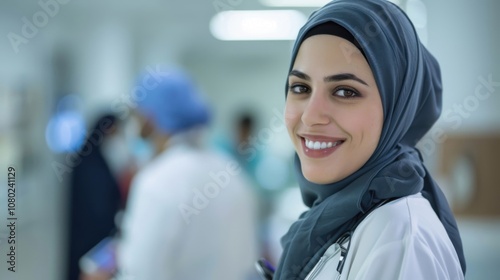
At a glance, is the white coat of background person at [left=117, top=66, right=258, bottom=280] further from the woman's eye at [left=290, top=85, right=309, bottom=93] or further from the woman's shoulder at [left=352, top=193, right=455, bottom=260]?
the woman's shoulder at [left=352, top=193, right=455, bottom=260]

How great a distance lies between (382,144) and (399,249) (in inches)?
8.2

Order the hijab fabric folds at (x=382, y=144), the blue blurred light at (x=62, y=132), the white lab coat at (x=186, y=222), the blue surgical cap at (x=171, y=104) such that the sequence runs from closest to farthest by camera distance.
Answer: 1. the hijab fabric folds at (x=382, y=144)
2. the white lab coat at (x=186, y=222)
3. the blue surgical cap at (x=171, y=104)
4. the blue blurred light at (x=62, y=132)

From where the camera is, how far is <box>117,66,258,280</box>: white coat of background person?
5.98ft

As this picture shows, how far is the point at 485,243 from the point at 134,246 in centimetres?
257

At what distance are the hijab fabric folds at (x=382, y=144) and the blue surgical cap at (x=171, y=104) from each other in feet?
3.57

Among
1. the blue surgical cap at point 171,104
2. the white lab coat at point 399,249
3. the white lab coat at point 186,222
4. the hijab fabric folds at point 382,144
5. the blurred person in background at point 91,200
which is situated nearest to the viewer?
A: the white lab coat at point 399,249

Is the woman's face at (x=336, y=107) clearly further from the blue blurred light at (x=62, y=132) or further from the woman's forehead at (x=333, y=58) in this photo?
the blue blurred light at (x=62, y=132)

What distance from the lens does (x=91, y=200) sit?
2.93 m

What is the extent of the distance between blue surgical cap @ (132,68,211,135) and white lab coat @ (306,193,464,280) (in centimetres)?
124

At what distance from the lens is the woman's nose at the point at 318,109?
0.96 meters

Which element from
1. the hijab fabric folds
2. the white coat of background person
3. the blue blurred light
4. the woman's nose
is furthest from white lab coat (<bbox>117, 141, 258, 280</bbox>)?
the blue blurred light

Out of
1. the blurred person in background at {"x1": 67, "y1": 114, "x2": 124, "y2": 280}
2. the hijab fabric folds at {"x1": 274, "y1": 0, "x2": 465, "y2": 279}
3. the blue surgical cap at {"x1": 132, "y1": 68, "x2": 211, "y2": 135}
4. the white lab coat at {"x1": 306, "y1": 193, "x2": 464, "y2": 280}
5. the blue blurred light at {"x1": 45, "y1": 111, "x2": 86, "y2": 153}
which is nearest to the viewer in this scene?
the white lab coat at {"x1": 306, "y1": 193, "x2": 464, "y2": 280}

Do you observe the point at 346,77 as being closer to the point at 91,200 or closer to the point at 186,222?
the point at 186,222

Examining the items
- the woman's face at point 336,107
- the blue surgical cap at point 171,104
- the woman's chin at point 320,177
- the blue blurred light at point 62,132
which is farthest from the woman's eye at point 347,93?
the blue blurred light at point 62,132
